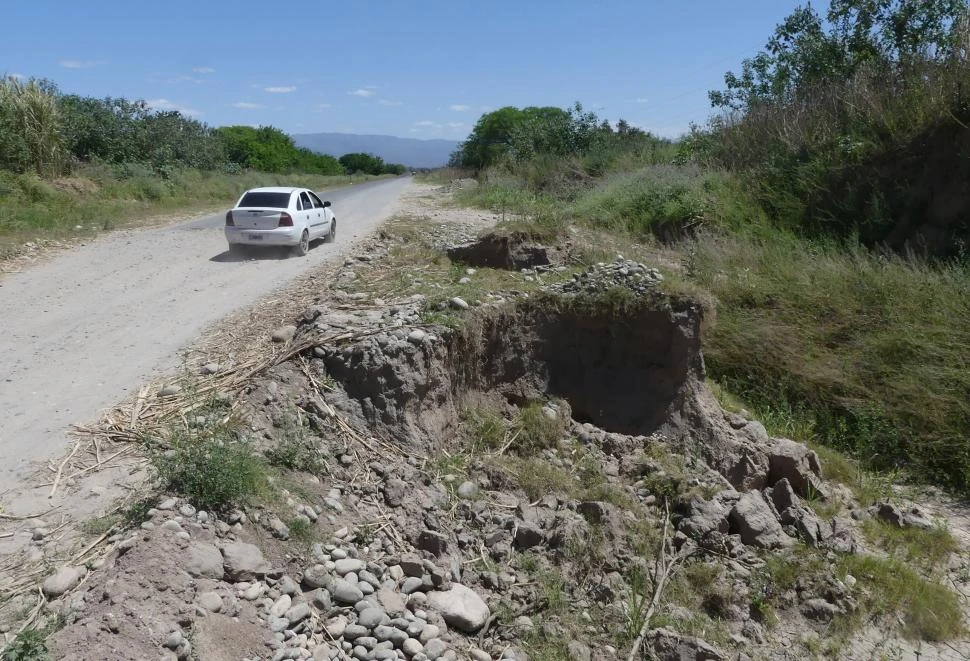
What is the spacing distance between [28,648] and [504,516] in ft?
10.4

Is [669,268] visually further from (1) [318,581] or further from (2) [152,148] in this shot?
(2) [152,148]

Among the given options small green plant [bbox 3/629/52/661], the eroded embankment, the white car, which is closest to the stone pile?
the eroded embankment

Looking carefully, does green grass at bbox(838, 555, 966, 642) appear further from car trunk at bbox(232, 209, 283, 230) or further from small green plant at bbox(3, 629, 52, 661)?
car trunk at bbox(232, 209, 283, 230)

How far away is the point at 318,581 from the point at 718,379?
610 centimetres

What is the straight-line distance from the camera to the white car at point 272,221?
42.7ft

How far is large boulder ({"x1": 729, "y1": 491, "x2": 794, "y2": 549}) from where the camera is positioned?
18.5 ft

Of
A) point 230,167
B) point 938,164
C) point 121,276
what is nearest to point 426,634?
point 121,276

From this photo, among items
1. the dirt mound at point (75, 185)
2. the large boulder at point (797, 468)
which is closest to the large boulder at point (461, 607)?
the large boulder at point (797, 468)

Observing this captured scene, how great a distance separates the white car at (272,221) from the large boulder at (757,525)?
9444mm

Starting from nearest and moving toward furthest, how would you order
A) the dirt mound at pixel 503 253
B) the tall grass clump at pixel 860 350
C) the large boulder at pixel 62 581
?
1. the large boulder at pixel 62 581
2. the tall grass clump at pixel 860 350
3. the dirt mound at pixel 503 253

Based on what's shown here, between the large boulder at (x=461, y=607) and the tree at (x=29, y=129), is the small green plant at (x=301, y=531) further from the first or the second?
the tree at (x=29, y=129)

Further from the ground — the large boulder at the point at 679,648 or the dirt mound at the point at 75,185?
the dirt mound at the point at 75,185

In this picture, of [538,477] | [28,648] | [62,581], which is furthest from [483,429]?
[28,648]

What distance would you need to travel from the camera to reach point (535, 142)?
29.5 metres
